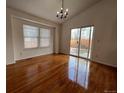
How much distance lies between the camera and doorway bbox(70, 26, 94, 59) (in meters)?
5.51

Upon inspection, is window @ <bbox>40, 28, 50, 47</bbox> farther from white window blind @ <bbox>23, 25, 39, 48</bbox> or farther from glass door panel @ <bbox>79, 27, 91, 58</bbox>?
glass door panel @ <bbox>79, 27, 91, 58</bbox>

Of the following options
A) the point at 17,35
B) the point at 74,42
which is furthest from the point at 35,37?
the point at 74,42

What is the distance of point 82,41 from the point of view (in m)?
6.12

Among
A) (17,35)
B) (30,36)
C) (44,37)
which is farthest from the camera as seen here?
(44,37)

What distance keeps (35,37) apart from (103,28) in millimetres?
4325

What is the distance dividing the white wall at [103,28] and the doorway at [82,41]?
0.37m

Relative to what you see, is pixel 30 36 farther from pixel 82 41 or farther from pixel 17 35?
pixel 82 41

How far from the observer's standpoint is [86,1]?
471cm

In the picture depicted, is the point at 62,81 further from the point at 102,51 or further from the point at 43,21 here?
the point at 43,21

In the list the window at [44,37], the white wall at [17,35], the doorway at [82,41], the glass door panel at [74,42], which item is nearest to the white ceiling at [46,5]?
the white wall at [17,35]

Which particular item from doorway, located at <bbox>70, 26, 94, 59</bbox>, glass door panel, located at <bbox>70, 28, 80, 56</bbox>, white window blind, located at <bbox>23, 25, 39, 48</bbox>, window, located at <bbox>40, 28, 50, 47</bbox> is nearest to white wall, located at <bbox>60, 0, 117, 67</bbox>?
doorway, located at <bbox>70, 26, 94, 59</bbox>

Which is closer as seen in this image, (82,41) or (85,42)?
(85,42)

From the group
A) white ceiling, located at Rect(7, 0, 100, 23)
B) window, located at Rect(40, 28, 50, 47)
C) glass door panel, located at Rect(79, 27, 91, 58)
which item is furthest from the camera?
window, located at Rect(40, 28, 50, 47)
